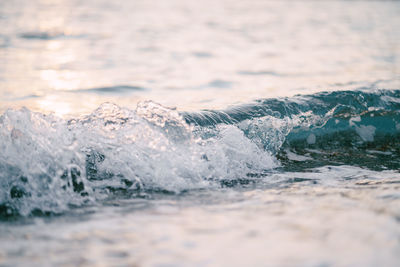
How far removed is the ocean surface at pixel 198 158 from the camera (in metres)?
2.15

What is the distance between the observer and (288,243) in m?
2.12

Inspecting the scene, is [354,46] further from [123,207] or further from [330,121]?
[123,207]

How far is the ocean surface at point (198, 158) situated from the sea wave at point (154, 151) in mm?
12

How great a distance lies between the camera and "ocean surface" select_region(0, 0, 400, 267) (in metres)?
2.15

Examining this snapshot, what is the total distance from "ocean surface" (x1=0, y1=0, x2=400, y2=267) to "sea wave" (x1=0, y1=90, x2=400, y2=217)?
0.04 feet

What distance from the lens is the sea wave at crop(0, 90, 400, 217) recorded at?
9.43 ft

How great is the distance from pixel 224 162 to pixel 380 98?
295 centimetres

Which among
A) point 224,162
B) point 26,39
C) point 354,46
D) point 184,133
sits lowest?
point 224,162

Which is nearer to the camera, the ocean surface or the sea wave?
the ocean surface

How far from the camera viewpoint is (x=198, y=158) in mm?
3352

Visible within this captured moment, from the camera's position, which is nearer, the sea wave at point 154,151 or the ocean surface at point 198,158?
the ocean surface at point 198,158

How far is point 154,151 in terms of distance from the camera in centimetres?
329

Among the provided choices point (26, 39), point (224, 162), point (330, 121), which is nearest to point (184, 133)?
point (224, 162)

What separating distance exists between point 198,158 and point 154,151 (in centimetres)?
32
